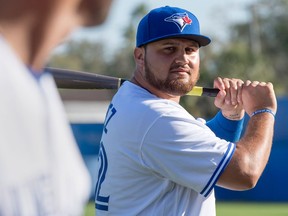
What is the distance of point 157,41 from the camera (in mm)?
4344

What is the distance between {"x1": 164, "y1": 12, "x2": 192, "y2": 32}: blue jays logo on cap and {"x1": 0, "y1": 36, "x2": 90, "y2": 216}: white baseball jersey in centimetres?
256

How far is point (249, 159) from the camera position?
3.98 metres

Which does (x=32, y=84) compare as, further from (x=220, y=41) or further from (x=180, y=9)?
(x=220, y=41)

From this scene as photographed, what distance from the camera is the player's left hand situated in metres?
4.65

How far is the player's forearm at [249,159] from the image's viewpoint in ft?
12.9

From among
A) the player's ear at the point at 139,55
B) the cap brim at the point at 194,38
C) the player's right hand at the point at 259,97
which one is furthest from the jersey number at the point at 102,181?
the player's right hand at the point at 259,97

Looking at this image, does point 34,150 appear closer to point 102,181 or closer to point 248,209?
point 102,181

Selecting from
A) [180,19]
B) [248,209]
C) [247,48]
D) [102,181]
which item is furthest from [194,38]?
[247,48]

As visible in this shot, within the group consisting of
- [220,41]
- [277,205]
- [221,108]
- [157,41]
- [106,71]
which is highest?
[157,41]

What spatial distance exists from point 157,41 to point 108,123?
1.54 feet

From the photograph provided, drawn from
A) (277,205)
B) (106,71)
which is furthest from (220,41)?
(277,205)

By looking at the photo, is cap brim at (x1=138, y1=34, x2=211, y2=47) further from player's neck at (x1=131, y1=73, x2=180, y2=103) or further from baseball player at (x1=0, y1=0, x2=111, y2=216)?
baseball player at (x1=0, y1=0, x2=111, y2=216)

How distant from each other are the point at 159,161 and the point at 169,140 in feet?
0.34

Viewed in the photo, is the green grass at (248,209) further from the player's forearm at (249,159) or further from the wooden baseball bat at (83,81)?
the player's forearm at (249,159)
